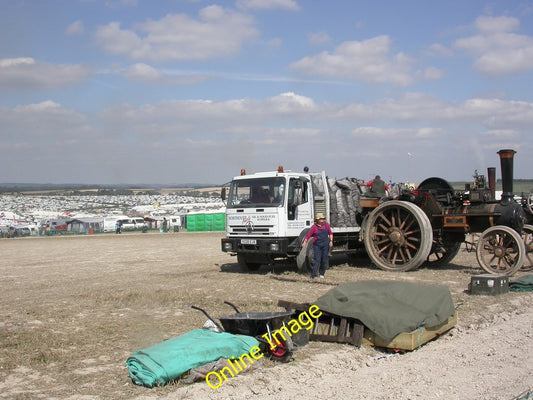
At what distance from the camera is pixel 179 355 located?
6203mm

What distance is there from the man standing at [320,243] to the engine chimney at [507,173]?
14.8ft

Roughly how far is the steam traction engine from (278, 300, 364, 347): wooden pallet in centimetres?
693

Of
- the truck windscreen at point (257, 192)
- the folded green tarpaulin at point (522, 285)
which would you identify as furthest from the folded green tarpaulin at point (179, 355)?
the truck windscreen at point (257, 192)

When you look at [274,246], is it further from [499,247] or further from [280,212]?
[499,247]

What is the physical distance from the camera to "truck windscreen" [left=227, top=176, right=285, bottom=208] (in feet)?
47.4

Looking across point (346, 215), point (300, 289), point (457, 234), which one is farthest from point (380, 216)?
point (300, 289)

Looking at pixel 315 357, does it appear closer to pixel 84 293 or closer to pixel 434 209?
pixel 84 293

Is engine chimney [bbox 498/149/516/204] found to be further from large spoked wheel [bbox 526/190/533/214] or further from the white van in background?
the white van in background

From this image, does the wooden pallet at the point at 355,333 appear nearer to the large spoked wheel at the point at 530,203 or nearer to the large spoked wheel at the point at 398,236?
the large spoked wheel at the point at 398,236

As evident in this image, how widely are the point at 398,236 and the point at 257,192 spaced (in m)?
3.70

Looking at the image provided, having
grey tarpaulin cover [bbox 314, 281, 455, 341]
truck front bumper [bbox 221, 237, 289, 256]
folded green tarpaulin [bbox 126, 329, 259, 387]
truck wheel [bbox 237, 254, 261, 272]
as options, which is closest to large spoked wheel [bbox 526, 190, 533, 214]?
truck front bumper [bbox 221, 237, 289, 256]

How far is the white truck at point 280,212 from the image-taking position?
14258mm

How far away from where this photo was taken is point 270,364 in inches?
266

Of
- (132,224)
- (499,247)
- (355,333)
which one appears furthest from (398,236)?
(132,224)
